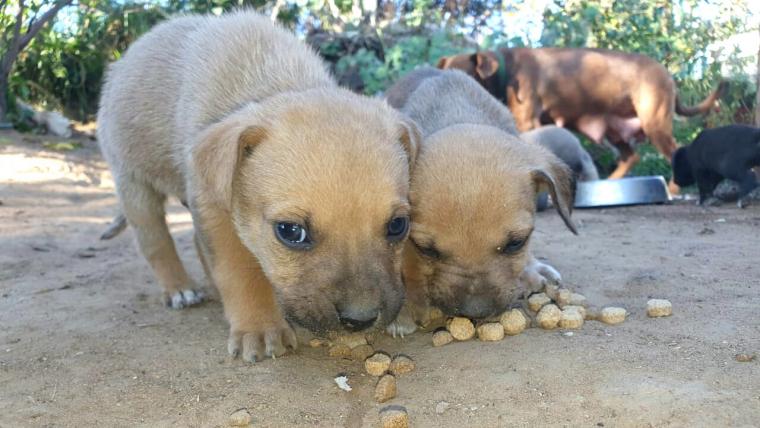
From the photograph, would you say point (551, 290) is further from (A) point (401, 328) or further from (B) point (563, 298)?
(A) point (401, 328)

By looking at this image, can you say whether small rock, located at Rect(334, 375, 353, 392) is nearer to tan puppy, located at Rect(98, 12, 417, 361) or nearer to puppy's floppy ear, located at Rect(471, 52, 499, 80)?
tan puppy, located at Rect(98, 12, 417, 361)

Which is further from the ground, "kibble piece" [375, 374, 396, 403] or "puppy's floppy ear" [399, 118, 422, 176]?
"puppy's floppy ear" [399, 118, 422, 176]

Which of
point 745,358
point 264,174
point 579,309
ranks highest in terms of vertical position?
point 264,174

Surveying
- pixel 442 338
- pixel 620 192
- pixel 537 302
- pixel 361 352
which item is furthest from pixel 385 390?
pixel 620 192

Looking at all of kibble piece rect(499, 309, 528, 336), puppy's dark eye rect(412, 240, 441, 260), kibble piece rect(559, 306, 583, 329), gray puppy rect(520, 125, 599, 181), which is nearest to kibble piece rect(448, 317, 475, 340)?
kibble piece rect(499, 309, 528, 336)

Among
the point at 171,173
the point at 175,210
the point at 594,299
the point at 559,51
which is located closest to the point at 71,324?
the point at 171,173

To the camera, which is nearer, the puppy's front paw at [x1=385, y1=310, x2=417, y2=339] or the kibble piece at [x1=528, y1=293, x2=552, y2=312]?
the puppy's front paw at [x1=385, y1=310, x2=417, y2=339]
